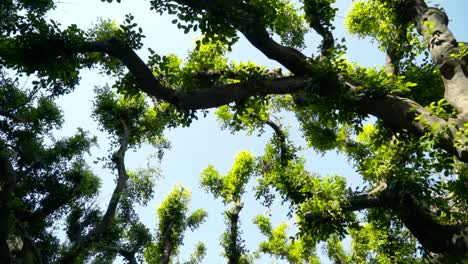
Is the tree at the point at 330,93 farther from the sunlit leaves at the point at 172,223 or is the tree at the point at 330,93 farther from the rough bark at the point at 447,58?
the sunlit leaves at the point at 172,223

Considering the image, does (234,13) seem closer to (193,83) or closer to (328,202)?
(193,83)

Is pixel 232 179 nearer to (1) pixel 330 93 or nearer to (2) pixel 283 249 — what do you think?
(2) pixel 283 249

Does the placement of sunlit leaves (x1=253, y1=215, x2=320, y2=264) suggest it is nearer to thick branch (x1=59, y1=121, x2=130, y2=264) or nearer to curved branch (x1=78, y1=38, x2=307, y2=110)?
thick branch (x1=59, y1=121, x2=130, y2=264)

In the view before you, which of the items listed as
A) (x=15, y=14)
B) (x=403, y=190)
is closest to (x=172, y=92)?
(x=403, y=190)

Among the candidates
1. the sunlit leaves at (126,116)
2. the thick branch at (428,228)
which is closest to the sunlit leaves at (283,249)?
the sunlit leaves at (126,116)

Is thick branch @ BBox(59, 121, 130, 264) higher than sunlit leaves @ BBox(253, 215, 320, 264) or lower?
lower

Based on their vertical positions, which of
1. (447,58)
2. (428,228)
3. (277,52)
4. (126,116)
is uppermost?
(126,116)

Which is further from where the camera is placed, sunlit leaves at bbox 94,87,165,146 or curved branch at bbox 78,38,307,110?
sunlit leaves at bbox 94,87,165,146

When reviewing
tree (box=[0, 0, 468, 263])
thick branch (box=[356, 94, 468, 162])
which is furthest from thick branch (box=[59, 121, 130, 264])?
thick branch (box=[356, 94, 468, 162])

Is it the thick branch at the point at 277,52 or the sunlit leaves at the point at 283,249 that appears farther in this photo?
the sunlit leaves at the point at 283,249

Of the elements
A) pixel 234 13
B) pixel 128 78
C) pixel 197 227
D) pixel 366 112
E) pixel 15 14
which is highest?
pixel 15 14

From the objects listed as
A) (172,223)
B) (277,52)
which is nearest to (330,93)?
(277,52)

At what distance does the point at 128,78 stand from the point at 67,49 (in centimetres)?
137

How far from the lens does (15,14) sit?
13.5 m
